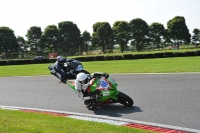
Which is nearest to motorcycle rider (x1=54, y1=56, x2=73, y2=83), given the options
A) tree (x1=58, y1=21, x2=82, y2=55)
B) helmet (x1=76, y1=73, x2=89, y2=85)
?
helmet (x1=76, y1=73, x2=89, y2=85)

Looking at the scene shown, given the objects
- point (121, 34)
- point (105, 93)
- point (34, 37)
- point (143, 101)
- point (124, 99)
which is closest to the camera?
point (105, 93)

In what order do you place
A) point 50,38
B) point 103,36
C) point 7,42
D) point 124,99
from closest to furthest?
point 124,99 → point 7,42 → point 103,36 → point 50,38

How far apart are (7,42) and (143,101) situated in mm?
61809

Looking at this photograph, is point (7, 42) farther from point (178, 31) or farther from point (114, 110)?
point (114, 110)

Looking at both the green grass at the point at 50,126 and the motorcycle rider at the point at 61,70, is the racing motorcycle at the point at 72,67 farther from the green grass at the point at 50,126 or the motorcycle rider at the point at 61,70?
the green grass at the point at 50,126

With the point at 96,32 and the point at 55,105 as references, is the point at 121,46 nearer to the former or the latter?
the point at 96,32

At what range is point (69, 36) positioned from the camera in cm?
7275

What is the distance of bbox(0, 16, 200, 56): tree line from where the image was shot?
6925cm

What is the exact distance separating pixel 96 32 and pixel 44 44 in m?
12.2

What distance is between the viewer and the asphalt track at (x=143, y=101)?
698 cm

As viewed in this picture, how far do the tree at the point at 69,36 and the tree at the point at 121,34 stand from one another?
8.49 meters

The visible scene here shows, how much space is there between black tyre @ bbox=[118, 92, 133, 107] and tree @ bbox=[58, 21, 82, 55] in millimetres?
61605

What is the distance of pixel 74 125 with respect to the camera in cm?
618

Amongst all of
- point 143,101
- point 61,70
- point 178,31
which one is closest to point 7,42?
point 178,31
